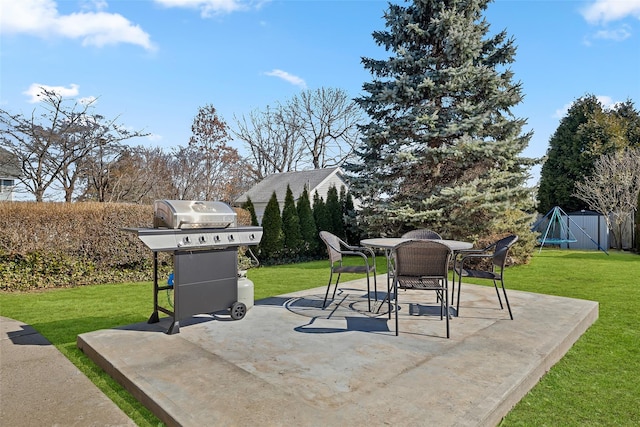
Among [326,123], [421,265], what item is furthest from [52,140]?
[326,123]

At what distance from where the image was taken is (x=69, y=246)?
21.8 feet

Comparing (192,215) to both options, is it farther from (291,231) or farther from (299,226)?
(299,226)

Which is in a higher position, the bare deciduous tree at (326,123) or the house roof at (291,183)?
the bare deciduous tree at (326,123)

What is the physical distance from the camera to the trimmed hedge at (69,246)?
6173mm

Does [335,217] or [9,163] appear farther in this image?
[335,217]

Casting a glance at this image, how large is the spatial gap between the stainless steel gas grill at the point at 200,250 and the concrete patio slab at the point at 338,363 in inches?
8.3

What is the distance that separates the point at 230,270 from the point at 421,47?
8.46m

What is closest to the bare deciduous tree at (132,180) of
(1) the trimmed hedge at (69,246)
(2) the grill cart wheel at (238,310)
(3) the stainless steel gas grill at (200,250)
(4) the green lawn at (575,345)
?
(1) the trimmed hedge at (69,246)

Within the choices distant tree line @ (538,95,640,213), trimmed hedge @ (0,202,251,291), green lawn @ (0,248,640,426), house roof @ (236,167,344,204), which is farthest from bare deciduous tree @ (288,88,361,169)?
trimmed hedge @ (0,202,251,291)

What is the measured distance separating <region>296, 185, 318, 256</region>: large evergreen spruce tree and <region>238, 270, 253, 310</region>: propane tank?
22.5 ft

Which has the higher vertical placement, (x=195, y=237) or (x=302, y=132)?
(x=302, y=132)

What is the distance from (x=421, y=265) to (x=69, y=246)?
20.8ft

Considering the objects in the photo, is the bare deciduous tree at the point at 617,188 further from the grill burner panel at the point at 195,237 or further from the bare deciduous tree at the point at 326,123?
the grill burner panel at the point at 195,237

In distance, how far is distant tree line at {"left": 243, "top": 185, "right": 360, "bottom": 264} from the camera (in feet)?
32.8
